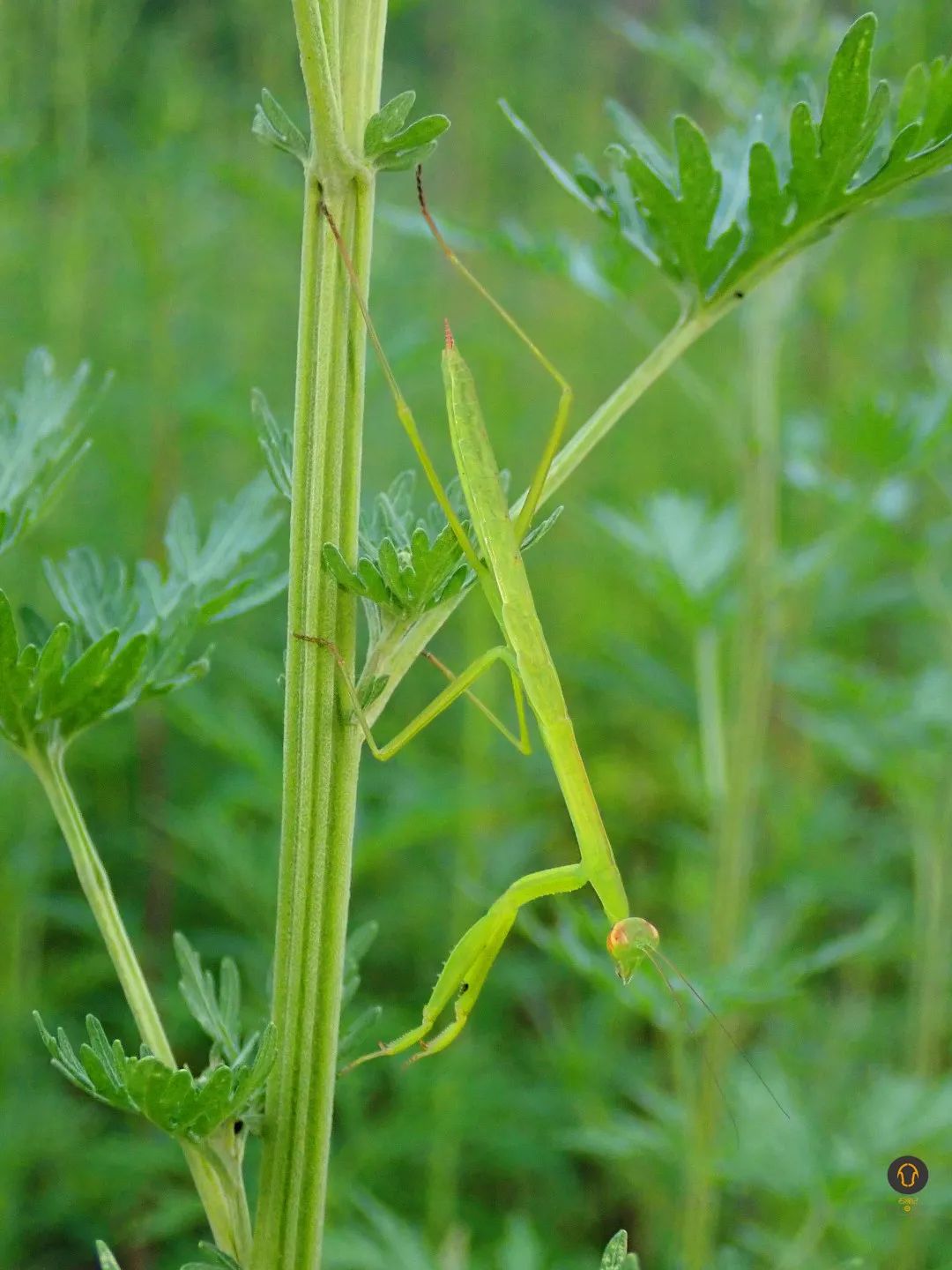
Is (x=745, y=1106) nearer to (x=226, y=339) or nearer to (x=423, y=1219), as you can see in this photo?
(x=423, y=1219)

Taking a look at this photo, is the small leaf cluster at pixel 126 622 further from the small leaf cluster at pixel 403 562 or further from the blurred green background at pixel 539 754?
the blurred green background at pixel 539 754

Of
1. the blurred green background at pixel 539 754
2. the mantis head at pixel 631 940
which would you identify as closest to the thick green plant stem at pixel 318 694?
the mantis head at pixel 631 940

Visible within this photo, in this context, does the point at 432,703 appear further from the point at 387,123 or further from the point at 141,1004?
the point at 387,123

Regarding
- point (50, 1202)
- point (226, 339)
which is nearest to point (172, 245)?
point (226, 339)

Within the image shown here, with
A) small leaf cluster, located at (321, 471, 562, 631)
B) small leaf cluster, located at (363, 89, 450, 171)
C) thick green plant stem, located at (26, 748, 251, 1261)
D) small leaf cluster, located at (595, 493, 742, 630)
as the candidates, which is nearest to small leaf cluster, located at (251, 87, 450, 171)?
small leaf cluster, located at (363, 89, 450, 171)

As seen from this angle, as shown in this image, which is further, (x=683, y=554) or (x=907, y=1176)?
(x=683, y=554)

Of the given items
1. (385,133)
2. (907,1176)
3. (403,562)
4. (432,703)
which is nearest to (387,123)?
(385,133)
